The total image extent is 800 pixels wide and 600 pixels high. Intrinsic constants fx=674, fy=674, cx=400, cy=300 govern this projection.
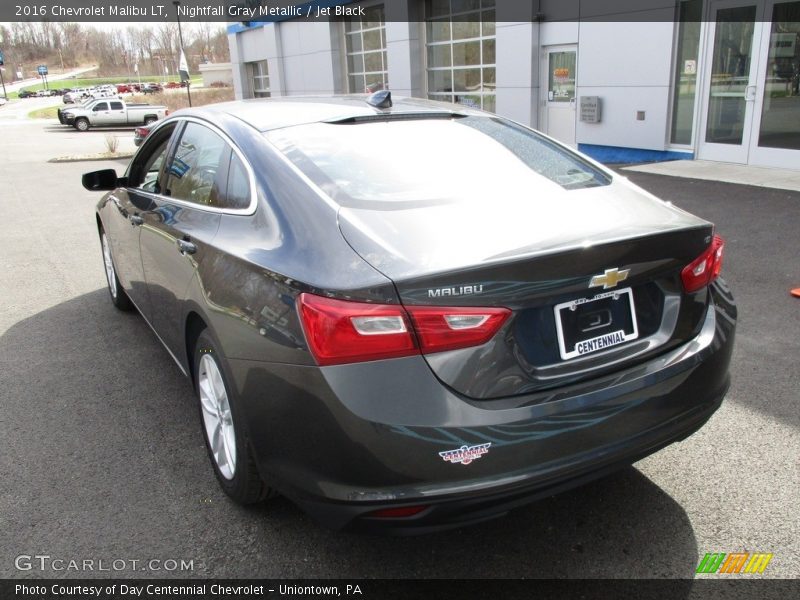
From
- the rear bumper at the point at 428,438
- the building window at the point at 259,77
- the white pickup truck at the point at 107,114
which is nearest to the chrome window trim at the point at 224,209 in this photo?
the rear bumper at the point at 428,438

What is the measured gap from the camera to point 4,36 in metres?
117

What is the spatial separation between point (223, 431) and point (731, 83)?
1103 centimetres

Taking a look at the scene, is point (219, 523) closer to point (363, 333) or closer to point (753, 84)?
point (363, 333)

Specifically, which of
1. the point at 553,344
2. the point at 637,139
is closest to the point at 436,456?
the point at 553,344

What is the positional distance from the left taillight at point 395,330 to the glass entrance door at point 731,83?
1056cm

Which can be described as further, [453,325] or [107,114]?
[107,114]

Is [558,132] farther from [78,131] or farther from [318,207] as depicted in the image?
[78,131]

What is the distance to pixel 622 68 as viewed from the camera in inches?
494

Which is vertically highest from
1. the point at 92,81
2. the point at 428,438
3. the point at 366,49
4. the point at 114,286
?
the point at 92,81

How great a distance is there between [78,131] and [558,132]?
30.5m

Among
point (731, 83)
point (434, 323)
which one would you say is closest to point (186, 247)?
point (434, 323)
